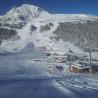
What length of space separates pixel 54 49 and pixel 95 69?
281 feet

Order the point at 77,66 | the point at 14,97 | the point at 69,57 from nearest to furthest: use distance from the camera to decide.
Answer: the point at 14,97, the point at 77,66, the point at 69,57

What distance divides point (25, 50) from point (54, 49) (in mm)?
16831

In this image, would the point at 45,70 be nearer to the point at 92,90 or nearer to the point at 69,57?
the point at 69,57

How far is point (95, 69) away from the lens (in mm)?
114562

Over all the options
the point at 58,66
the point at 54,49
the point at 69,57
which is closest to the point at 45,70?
the point at 58,66

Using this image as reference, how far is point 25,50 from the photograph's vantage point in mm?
198500

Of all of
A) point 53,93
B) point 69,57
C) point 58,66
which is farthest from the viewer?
point 69,57

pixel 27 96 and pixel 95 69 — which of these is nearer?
pixel 27 96

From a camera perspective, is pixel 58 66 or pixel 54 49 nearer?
pixel 58 66

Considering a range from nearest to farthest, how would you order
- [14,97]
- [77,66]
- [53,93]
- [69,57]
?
1. [14,97]
2. [53,93]
3. [77,66]
4. [69,57]

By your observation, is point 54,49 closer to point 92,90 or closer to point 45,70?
point 45,70

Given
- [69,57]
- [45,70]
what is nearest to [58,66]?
[45,70]

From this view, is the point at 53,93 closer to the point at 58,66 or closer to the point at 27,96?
the point at 27,96

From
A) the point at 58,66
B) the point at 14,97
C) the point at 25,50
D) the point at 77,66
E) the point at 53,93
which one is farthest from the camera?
the point at 25,50
